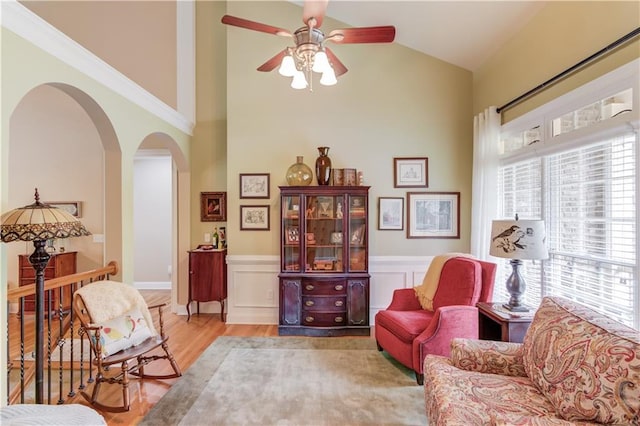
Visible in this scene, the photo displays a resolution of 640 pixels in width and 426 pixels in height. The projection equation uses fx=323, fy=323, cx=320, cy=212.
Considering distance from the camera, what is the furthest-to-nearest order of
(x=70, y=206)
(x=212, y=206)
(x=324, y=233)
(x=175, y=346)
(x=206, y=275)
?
(x=70, y=206)
(x=212, y=206)
(x=206, y=275)
(x=324, y=233)
(x=175, y=346)

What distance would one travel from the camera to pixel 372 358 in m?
3.20

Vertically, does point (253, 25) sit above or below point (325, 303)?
above

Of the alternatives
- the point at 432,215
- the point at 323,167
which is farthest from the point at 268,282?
the point at 432,215

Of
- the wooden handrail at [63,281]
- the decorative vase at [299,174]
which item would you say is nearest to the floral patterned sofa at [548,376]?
the decorative vase at [299,174]

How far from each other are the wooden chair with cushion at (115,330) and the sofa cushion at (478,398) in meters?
2.15

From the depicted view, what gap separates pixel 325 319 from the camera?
12.6 feet

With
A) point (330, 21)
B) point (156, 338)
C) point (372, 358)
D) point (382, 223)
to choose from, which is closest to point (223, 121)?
point (330, 21)

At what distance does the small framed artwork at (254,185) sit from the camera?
4266 millimetres

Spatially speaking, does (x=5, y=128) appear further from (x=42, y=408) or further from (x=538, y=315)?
(x=538, y=315)

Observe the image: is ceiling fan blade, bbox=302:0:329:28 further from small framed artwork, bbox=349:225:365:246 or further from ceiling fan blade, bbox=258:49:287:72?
small framed artwork, bbox=349:225:365:246

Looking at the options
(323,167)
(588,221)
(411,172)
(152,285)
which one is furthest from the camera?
(152,285)

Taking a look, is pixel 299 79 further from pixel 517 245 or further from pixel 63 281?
pixel 63 281

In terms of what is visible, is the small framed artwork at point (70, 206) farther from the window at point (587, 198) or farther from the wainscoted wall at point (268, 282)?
the window at point (587, 198)

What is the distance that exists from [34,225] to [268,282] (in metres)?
2.70
